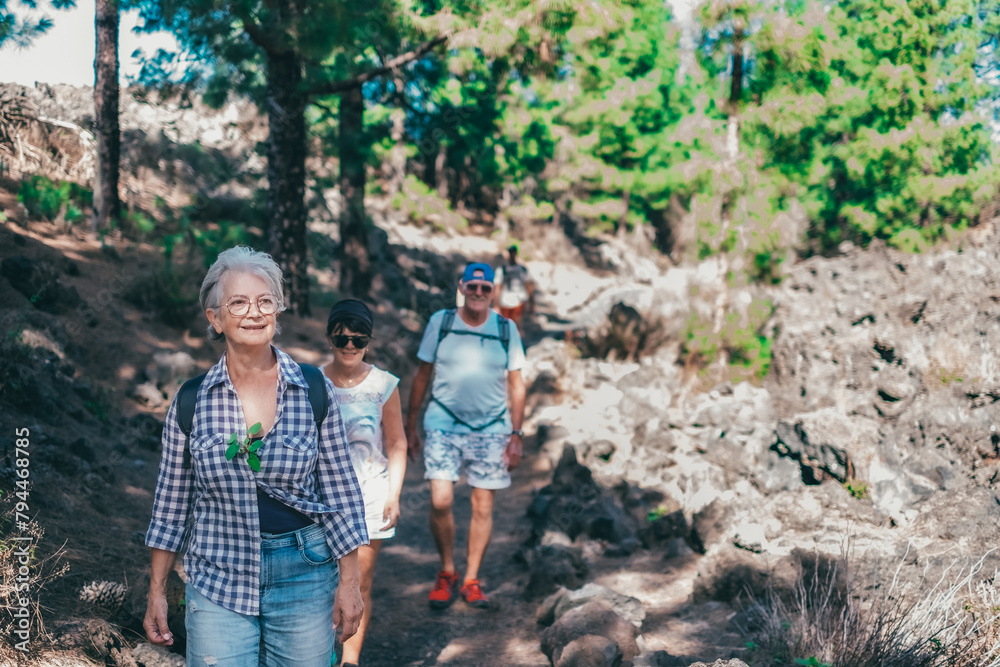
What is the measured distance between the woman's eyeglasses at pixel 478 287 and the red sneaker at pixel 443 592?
1.80 metres

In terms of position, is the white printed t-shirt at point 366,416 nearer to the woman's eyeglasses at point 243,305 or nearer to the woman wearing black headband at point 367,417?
the woman wearing black headband at point 367,417

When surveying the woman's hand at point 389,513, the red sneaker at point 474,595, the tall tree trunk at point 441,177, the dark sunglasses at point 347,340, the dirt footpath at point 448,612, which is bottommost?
the dirt footpath at point 448,612

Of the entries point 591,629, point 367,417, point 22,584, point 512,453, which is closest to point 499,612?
point 591,629

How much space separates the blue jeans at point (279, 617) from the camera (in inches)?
86.1

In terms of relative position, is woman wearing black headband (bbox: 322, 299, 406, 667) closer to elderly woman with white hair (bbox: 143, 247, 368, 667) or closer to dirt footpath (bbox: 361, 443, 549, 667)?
dirt footpath (bbox: 361, 443, 549, 667)

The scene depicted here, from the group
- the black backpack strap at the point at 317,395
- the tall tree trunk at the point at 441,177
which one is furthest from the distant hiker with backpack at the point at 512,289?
the tall tree trunk at the point at 441,177

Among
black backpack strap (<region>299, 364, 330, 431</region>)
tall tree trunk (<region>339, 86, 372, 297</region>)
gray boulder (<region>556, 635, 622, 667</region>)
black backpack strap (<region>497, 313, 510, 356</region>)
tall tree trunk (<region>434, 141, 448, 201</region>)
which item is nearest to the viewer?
black backpack strap (<region>299, 364, 330, 431</region>)

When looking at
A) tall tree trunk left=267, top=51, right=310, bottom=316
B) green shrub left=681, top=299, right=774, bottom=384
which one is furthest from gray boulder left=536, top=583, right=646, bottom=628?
green shrub left=681, top=299, right=774, bottom=384

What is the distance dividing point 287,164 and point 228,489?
29.0 feet

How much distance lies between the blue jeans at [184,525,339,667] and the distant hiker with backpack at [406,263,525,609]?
2.28 metres

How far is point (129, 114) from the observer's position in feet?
56.1

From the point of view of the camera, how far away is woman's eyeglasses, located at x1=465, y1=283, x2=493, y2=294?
463cm

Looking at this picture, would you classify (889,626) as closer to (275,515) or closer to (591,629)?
(591,629)

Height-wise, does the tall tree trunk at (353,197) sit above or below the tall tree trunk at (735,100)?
below
